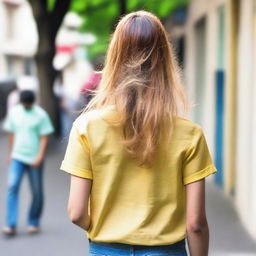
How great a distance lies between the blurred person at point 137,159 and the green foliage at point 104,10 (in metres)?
12.4

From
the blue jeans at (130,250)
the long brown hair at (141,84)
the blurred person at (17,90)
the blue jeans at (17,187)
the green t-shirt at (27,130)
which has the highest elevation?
the long brown hair at (141,84)

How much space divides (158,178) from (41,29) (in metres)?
16.9

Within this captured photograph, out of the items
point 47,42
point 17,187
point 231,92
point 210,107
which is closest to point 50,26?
point 47,42

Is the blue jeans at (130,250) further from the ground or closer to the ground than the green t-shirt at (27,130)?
further from the ground

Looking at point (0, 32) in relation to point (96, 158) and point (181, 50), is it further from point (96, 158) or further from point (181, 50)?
point (96, 158)

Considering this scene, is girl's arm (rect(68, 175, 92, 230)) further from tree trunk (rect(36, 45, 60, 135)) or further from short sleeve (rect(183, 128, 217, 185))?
tree trunk (rect(36, 45, 60, 135))

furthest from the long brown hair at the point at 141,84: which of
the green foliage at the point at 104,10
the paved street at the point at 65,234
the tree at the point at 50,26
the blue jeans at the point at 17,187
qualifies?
the tree at the point at 50,26

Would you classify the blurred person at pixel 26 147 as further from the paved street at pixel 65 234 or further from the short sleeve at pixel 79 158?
the short sleeve at pixel 79 158

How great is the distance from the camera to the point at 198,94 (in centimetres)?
1653

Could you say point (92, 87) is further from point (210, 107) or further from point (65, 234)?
point (210, 107)

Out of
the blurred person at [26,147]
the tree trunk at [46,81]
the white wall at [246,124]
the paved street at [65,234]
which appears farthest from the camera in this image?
the tree trunk at [46,81]

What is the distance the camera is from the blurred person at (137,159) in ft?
9.20

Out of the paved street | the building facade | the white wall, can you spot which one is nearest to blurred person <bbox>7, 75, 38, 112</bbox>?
the building facade

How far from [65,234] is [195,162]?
20.2 feet
